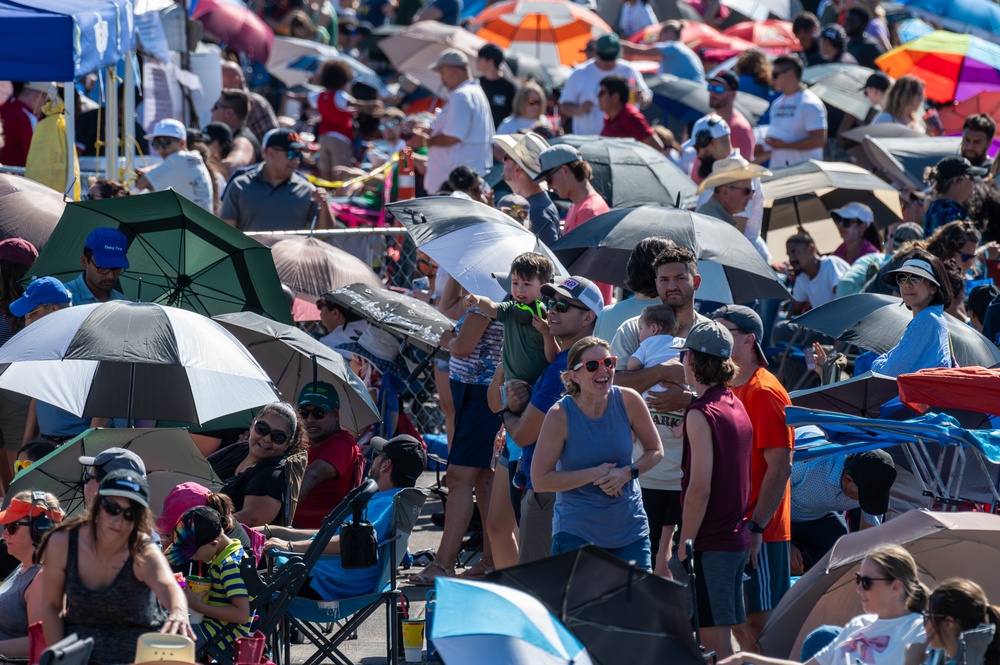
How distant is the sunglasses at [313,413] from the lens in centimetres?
747

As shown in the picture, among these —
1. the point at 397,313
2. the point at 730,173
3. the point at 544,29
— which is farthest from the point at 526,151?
the point at 544,29

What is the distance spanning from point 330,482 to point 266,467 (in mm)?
495

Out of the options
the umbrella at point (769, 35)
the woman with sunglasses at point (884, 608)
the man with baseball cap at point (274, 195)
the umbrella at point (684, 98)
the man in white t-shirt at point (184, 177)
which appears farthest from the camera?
the umbrella at point (769, 35)

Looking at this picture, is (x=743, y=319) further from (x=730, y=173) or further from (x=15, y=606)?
(x=730, y=173)

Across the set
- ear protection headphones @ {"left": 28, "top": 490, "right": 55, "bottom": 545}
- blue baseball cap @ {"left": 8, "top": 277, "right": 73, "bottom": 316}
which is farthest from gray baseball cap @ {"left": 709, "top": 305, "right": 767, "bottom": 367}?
blue baseball cap @ {"left": 8, "top": 277, "right": 73, "bottom": 316}

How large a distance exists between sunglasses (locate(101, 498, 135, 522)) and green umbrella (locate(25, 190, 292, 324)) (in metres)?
3.18

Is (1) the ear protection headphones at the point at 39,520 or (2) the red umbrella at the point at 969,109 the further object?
(2) the red umbrella at the point at 969,109

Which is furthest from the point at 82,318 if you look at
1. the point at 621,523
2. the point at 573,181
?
the point at 573,181

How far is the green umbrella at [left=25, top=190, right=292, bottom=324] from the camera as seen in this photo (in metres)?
8.34

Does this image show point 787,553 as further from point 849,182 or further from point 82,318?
point 849,182

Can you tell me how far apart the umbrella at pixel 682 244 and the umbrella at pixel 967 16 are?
11.3 m

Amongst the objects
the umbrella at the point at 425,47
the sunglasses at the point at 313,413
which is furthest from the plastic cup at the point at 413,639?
the umbrella at the point at 425,47

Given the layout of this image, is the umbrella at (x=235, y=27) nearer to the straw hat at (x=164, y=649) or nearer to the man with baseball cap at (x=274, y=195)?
the man with baseball cap at (x=274, y=195)

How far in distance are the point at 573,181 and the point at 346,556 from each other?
3.45m
